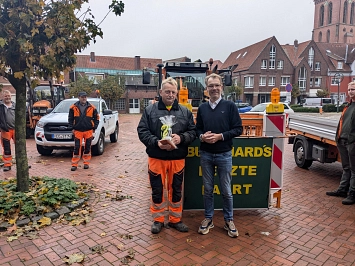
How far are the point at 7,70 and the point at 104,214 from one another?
8.88 feet

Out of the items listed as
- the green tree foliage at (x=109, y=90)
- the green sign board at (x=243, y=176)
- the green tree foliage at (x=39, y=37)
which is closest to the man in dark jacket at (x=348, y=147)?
the green sign board at (x=243, y=176)

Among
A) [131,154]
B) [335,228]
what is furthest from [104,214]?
[131,154]

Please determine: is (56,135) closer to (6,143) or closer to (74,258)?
(6,143)

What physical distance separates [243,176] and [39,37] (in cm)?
368

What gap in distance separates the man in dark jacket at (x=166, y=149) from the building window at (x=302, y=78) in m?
55.1

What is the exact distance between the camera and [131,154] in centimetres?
971

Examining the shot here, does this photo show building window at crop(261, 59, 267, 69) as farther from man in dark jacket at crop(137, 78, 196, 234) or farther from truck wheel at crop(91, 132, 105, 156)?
man in dark jacket at crop(137, 78, 196, 234)

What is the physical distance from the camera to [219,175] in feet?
12.8

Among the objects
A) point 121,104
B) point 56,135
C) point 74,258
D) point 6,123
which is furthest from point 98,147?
point 121,104

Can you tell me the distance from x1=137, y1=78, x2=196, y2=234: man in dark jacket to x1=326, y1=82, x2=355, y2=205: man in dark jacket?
9.41ft

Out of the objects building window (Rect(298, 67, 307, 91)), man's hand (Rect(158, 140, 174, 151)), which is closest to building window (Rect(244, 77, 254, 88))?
building window (Rect(298, 67, 307, 91))

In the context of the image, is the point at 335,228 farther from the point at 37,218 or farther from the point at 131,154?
the point at 131,154

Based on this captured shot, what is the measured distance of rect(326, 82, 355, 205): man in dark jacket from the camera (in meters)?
4.92

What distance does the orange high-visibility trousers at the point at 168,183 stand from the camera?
3904 millimetres
